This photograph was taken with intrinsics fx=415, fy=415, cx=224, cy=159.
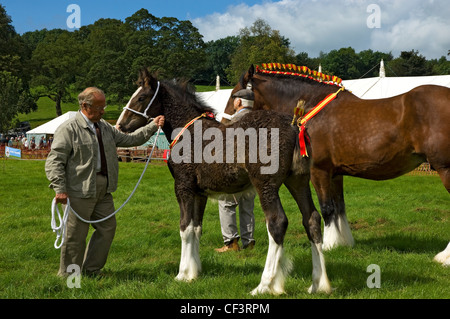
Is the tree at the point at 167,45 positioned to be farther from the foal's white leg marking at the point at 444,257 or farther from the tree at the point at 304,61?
the foal's white leg marking at the point at 444,257

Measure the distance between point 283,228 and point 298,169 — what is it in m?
0.67

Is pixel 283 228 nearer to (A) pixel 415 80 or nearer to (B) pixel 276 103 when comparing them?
(B) pixel 276 103

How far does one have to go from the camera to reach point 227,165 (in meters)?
4.56

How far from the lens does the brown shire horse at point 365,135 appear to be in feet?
18.5

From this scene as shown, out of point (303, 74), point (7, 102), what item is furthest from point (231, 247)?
point (7, 102)

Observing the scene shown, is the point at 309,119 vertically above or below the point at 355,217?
above

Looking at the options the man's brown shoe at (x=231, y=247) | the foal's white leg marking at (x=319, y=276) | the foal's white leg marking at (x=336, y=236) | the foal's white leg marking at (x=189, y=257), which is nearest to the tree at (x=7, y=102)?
the man's brown shoe at (x=231, y=247)

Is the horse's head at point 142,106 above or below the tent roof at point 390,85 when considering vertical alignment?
below

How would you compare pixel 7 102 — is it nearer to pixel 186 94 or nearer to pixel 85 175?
pixel 186 94

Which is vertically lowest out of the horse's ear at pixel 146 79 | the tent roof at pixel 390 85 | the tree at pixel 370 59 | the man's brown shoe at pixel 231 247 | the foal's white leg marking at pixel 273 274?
the man's brown shoe at pixel 231 247

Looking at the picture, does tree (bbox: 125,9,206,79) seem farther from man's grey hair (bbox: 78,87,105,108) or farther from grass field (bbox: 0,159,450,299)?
man's grey hair (bbox: 78,87,105,108)

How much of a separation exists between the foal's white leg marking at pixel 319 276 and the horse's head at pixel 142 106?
260 centimetres
